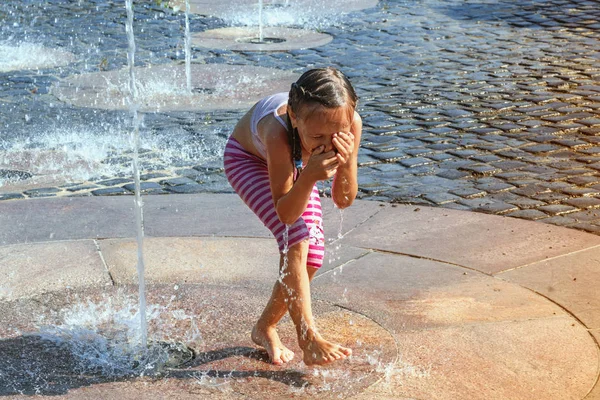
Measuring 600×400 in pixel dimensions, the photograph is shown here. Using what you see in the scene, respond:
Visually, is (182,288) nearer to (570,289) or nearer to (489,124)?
(570,289)

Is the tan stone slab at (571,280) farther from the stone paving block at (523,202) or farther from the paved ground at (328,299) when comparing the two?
the stone paving block at (523,202)

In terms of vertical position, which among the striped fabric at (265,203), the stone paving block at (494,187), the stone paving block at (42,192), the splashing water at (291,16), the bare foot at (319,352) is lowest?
the stone paving block at (42,192)

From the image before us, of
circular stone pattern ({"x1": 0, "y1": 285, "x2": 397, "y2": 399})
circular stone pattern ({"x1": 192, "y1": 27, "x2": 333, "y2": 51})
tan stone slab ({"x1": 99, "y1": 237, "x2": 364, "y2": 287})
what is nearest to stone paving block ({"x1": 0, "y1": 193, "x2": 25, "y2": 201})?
tan stone slab ({"x1": 99, "y1": 237, "x2": 364, "y2": 287})

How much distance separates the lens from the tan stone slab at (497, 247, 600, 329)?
13.1ft

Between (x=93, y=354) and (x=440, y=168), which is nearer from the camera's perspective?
(x=93, y=354)

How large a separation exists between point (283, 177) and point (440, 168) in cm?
304

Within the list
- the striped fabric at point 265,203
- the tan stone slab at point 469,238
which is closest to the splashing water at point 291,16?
the tan stone slab at point 469,238

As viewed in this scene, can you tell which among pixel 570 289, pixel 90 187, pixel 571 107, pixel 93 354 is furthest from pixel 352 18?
pixel 93 354

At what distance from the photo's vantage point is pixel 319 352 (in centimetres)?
340

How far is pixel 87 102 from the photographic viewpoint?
25.7ft

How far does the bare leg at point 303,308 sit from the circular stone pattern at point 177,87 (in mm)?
4392

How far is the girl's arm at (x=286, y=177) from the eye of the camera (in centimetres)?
324

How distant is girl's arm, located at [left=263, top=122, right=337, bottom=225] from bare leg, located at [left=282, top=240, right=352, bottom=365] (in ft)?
0.44

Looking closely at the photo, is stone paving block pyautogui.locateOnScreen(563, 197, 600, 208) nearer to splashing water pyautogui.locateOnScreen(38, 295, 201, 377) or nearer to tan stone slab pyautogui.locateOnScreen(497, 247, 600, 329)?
tan stone slab pyautogui.locateOnScreen(497, 247, 600, 329)
